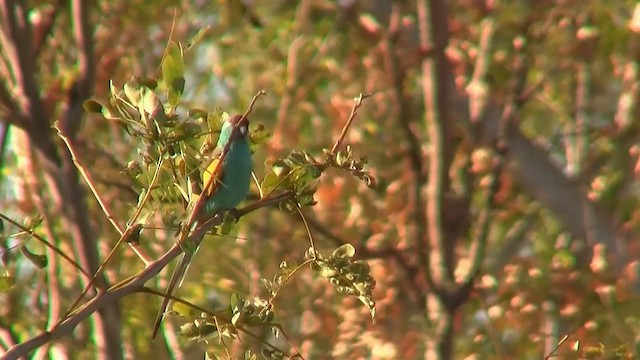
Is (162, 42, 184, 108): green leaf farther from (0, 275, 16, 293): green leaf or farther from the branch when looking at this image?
(0, 275, 16, 293): green leaf

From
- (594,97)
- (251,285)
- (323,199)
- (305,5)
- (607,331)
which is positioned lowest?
(607,331)

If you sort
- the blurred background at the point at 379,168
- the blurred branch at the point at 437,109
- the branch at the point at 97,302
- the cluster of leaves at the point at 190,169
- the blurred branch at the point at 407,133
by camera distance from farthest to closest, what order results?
the blurred branch at the point at 407,133 → the blurred branch at the point at 437,109 → the blurred background at the point at 379,168 → the cluster of leaves at the point at 190,169 → the branch at the point at 97,302

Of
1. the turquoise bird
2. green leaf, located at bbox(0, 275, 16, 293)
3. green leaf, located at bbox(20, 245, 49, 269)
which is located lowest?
green leaf, located at bbox(0, 275, 16, 293)

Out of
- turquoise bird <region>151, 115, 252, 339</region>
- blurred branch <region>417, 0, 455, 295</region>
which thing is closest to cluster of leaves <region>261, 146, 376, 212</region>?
turquoise bird <region>151, 115, 252, 339</region>

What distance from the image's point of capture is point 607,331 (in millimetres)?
4266

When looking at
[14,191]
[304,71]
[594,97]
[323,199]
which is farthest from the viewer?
[594,97]

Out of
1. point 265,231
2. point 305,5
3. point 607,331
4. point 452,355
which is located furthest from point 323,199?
point 607,331

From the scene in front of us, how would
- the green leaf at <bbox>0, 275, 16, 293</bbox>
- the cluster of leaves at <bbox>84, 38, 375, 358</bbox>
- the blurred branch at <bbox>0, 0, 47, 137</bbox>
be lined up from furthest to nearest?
the blurred branch at <bbox>0, 0, 47, 137</bbox>, the green leaf at <bbox>0, 275, 16, 293</bbox>, the cluster of leaves at <bbox>84, 38, 375, 358</bbox>

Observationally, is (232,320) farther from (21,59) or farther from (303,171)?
(21,59)

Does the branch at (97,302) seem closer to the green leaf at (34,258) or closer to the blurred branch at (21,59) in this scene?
the green leaf at (34,258)

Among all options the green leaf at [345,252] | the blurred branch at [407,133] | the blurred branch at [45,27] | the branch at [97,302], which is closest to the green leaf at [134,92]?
the branch at [97,302]

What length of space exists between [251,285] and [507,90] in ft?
5.74

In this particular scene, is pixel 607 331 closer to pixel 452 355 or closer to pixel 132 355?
pixel 452 355

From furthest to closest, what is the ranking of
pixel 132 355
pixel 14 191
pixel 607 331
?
pixel 14 191 < pixel 132 355 < pixel 607 331
